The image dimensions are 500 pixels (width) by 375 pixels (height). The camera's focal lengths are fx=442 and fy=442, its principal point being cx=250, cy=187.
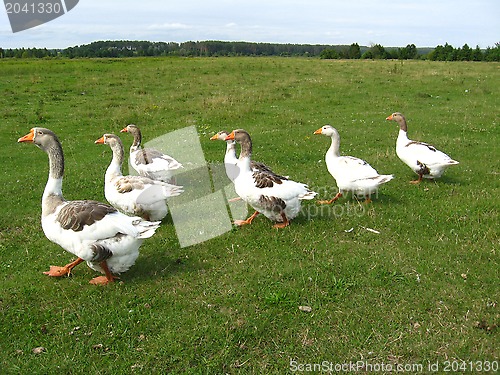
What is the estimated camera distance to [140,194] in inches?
336

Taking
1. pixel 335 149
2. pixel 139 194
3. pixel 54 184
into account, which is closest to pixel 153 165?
pixel 139 194

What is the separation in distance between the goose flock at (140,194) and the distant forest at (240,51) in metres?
69.6

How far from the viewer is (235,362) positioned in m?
5.22

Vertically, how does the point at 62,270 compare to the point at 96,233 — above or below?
below

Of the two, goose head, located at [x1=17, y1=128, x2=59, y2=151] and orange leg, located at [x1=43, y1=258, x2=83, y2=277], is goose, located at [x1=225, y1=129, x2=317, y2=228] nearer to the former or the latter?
orange leg, located at [x1=43, y1=258, x2=83, y2=277]

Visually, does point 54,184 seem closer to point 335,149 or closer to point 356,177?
point 356,177

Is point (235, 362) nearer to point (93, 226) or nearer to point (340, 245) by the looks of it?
point (93, 226)

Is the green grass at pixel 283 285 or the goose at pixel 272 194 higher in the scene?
the goose at pixel 272 194

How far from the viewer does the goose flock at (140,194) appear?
6566 millimetres

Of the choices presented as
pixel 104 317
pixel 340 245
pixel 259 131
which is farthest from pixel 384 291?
pixel 259 131

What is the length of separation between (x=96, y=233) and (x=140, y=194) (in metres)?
2.12

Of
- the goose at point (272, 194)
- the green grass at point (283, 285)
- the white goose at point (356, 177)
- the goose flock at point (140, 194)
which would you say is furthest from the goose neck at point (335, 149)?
the goose at point (272, 194)

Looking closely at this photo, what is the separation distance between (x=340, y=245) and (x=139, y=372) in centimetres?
420

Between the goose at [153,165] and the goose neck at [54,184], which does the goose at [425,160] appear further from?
the goose neck at [54,184]
